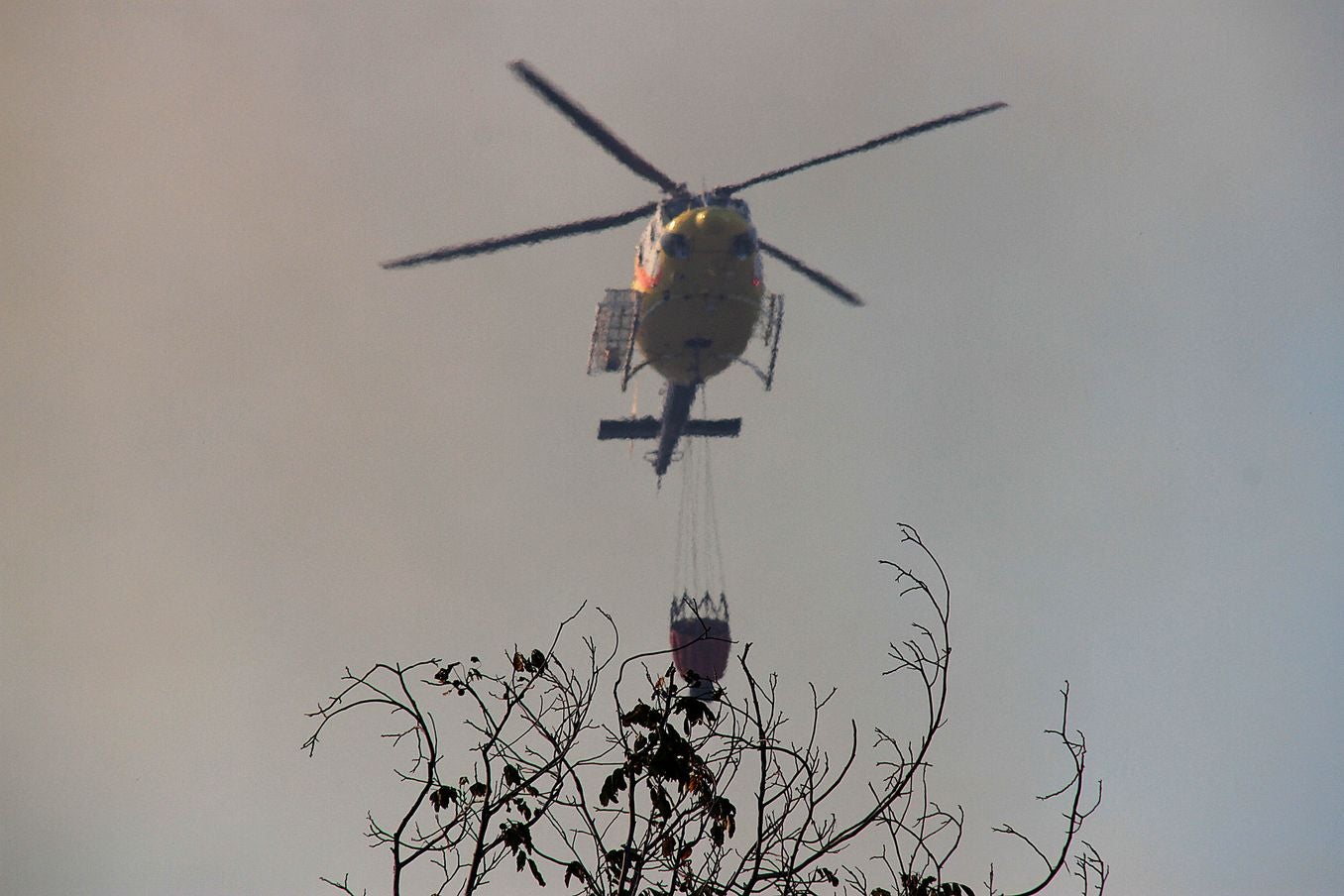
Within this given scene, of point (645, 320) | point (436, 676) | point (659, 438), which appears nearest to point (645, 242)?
point (645, 320)

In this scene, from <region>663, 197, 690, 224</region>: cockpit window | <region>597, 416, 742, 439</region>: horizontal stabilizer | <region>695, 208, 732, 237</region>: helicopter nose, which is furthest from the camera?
<region>597, 416, 742, 439</region>: horizontal stabilizer

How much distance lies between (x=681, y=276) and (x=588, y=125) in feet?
12.3

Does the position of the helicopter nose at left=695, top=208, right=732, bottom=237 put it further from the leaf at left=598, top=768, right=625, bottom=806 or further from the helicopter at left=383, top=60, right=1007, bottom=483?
the leaf at left=598, top=768, right=625, bottom=806

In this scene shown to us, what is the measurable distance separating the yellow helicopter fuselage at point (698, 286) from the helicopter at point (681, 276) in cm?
2

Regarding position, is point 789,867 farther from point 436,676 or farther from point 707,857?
point 436,676

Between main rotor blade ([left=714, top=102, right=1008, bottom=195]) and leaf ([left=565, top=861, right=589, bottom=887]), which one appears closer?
leaf ([left=565, top=861, right=589, bottom=887])

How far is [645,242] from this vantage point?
30656 millimetres

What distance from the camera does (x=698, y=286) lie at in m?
28.7

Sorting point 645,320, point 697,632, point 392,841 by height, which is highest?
point 645,320

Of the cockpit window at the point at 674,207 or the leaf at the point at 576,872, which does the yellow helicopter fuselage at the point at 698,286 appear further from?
the leaf at the point at 576,872

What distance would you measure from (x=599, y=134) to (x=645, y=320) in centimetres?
380

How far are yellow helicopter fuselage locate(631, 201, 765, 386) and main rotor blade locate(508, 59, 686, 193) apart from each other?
1.00 m

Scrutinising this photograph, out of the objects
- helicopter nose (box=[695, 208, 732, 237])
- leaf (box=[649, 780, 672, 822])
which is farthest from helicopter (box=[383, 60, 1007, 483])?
leaf (box=[649, 780, 672, 822])

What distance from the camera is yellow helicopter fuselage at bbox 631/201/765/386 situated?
2850 cm
